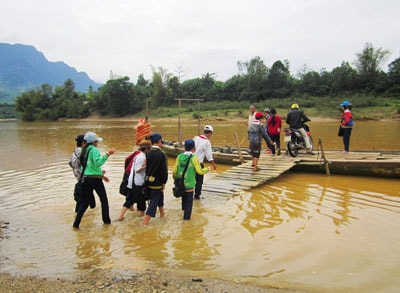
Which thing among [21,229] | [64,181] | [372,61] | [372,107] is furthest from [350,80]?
[21,229]

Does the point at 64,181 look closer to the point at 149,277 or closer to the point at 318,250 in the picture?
the point at 149,277

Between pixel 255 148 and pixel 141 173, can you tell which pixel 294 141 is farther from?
pixel 141 173

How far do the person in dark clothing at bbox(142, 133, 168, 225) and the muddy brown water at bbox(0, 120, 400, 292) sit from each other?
472mm

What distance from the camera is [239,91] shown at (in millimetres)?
61312

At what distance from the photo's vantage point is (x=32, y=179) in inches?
420

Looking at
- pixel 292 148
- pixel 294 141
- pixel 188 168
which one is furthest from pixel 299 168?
pixel 188 168

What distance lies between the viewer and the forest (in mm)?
49531

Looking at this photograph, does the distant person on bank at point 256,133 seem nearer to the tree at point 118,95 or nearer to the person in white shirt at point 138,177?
the person in white shirt at point 138,177

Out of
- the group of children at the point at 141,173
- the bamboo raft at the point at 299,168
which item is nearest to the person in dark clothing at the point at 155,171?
the group of children at the point at 141,173

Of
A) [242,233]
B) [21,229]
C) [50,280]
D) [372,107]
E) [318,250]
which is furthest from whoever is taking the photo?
[372,107]

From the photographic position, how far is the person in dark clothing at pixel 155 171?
547 centimetres

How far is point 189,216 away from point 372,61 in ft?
185

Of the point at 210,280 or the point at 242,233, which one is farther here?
the point at 242,233

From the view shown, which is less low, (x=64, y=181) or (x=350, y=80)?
(x=350, y=80)
